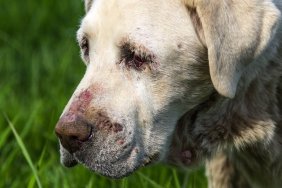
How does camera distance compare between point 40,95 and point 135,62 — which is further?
point 40,95

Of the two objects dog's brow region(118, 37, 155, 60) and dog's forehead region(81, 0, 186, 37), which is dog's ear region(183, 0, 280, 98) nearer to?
dog's forehead region(81, 0, 186, 37)

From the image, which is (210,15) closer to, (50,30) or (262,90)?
(262,90)

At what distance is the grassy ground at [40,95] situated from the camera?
14.9 ft

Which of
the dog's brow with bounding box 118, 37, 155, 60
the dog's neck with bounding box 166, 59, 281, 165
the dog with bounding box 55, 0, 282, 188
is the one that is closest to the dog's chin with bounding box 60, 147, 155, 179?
the dog with bounding box 55, 0, 282, 188

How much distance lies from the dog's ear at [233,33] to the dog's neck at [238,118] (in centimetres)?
23

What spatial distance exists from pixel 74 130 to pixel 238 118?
0.68 metres

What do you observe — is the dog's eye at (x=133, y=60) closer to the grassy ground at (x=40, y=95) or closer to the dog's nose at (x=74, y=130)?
the dog's nose at (x=74, y=130)

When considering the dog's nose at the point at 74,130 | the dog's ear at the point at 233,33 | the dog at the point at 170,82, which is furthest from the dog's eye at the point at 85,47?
the dog's ear at the point at 233,33

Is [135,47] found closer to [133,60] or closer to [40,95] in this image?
[133,60]

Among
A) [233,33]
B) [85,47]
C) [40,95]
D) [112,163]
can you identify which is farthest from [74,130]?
[40,95]

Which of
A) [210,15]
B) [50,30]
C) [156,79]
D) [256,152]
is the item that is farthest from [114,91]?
[50,30]

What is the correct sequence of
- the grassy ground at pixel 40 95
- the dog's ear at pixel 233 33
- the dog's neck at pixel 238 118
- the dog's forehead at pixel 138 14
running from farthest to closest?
1. the grassy ground at pixel 40 95
2. the dog's neck at pixel 238 118
3. the dog's forehead at pixel 138 14
4. the dog's ear at pixel 233 33

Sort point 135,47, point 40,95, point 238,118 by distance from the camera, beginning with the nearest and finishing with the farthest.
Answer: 1. point 135,47
2. point 238,118
3. point 40,95

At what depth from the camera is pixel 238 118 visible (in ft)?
12.6
